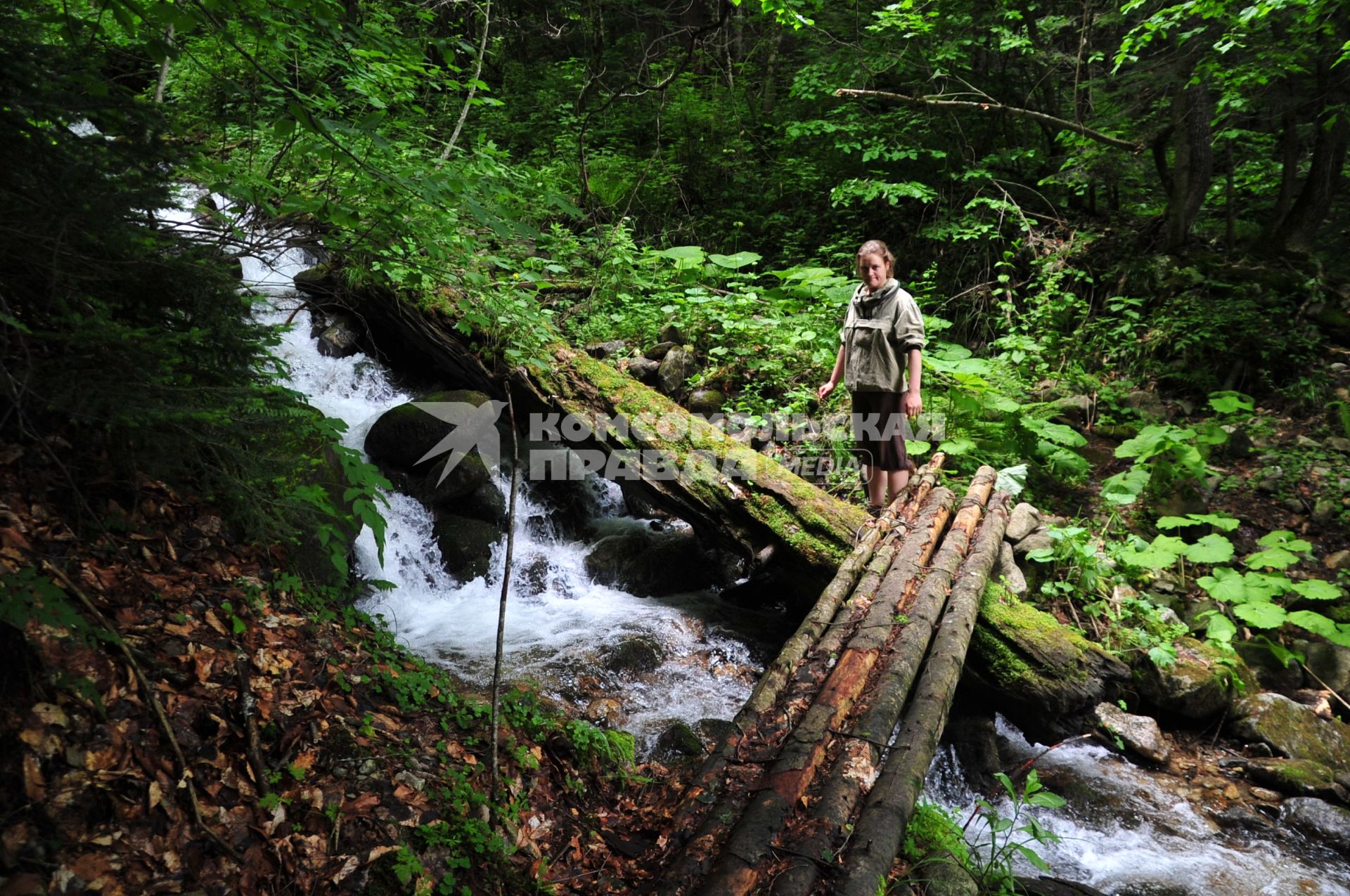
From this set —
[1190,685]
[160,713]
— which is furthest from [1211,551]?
[160,713]

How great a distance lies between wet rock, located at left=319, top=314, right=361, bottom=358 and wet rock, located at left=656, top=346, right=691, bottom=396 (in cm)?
377

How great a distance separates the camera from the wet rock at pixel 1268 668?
523 cm

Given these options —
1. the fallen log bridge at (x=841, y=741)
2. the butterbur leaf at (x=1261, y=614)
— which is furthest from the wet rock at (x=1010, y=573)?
the butterbur leaf at (x=1261, y=614)

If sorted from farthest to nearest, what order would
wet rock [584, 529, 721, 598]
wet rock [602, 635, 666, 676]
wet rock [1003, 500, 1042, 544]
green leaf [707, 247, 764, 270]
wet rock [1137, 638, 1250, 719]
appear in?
green leaf [707, 247, 764, 270] → wet rock [584, 529, 721, 598] → wet rock [1003, 500, 1042, 544] → wet rock [602, 635, 666, 676] → wet rock [1137, 638, 1250, 719]

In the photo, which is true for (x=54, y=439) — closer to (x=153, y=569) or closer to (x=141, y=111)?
(x=153, y=569)

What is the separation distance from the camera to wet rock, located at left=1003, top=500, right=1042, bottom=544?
5.83m

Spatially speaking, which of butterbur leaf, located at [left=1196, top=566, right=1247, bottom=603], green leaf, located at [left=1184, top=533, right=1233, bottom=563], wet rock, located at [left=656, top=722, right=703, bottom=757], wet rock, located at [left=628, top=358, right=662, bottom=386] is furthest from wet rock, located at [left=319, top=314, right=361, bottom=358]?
butterbur leaf, located at [left=1196, top=566, right=1247, bottom=603]

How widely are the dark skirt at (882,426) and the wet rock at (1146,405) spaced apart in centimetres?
398

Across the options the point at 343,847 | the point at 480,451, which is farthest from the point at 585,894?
the point at 480,451

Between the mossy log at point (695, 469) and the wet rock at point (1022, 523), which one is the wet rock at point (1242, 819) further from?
the mossy log at point (695, 469)

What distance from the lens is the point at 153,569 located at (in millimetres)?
3016

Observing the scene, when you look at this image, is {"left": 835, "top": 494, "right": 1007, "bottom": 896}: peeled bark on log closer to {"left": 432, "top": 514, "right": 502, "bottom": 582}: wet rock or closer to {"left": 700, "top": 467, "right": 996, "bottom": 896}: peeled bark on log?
{"left": 700, "top": 467, "right": 996, "bottom": 896}: peeled bark on log

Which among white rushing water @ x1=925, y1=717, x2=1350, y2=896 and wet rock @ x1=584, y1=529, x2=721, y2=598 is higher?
wet rock @ x1=584, y1=529, x2=721, y2=598

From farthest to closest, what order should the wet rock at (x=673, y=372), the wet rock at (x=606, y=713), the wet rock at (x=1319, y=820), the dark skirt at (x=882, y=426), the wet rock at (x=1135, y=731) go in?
the wet rock at (x=673, y=372), the dark skirt at (x=882, y=426), the wet rock at (x=1135, y=731), the wet rock at (x=606, y=713), the wet rock at (x=1319, y=820)
